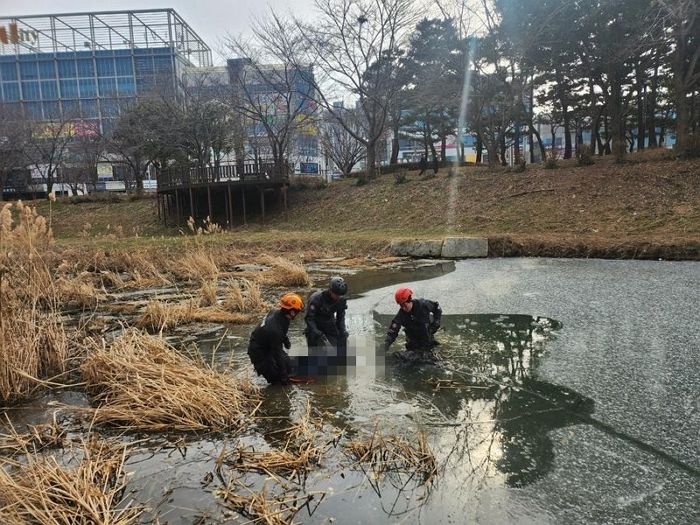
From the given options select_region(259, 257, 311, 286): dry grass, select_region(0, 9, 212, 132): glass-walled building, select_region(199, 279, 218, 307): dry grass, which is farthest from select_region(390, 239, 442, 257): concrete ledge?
select_region(0, 9, 212, 132): glass-walled building

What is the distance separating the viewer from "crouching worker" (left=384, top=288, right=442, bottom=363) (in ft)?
17.2

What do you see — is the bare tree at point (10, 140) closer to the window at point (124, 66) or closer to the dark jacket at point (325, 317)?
the window at point (124, 66)

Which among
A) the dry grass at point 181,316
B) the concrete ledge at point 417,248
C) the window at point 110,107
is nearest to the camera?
the dry grass at point 181,316

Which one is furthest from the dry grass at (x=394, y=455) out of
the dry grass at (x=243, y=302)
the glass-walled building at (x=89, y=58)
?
the glass-walled building at (x=89, y=58)

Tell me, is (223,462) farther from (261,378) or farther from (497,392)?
(497,392)

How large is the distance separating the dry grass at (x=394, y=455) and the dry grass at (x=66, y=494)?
138cm

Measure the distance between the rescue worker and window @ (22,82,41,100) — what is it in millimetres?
61156

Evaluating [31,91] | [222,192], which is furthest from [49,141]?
[31,91]

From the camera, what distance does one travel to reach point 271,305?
27.2ft

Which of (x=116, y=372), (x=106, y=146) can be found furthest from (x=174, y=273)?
(x=106, y=146)

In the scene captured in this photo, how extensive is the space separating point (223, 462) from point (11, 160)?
35293 mm

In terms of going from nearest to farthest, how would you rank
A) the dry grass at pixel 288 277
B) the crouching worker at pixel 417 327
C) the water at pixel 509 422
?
1. the water at pixel 509 422
2. the crouching worker at pixel 417 327
3. the dry grass at pixel 288 277

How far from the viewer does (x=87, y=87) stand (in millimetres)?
55000

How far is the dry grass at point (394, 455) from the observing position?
129 inches
